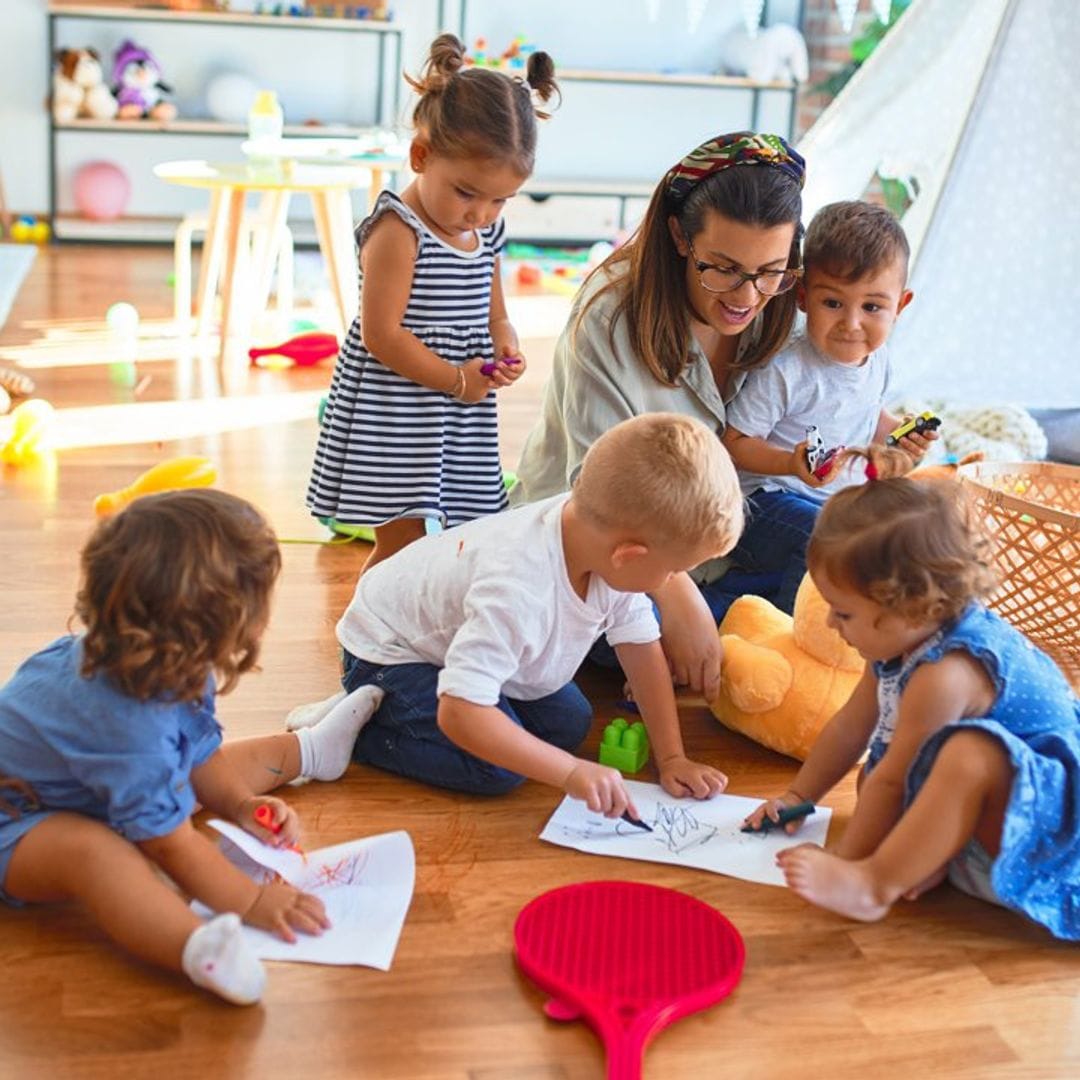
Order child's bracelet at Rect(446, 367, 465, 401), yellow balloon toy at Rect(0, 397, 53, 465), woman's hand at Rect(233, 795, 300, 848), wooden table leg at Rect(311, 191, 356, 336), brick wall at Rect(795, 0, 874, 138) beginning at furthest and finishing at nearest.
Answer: brick wall at Rect(795, 0, 874, 138)
wooden table leg at Rect(311, 191, 356, 336)
yellow balloon toy at Rect(0, 397, 53, 465)
child's bracelet at Rect(446, 367, 465, 401)
woman's hand at Rect(233, 795, 300, 848)

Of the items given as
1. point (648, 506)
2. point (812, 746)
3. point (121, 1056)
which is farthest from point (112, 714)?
point (812, 746)

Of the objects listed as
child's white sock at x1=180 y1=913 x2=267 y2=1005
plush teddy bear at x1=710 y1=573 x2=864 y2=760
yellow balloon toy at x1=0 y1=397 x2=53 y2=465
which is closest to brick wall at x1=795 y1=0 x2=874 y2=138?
yellow balloon toy at x1=0 y1=397 x2=53 y2=465

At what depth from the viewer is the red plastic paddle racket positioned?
1020 millimetres

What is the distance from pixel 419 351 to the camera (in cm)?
171

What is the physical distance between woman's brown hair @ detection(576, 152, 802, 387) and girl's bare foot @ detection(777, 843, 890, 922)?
24.1 inches

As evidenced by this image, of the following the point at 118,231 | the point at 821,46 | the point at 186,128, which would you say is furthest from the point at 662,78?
the point at 118,231

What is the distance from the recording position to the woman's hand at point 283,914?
111 cm

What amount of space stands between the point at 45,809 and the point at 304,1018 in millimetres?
240

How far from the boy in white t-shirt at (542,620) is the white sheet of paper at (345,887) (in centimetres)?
12

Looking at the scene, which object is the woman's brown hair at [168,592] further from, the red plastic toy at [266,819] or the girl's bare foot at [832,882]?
the girl's bare foot at [832,882]

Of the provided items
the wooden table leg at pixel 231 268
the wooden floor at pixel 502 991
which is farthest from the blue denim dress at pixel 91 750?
the wooden table leg at pixel 231 268

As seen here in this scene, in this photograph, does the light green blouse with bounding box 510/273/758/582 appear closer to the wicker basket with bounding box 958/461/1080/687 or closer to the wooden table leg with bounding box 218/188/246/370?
the wicker basket with bounding box 958/461/1080/687

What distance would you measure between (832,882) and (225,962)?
0.45m

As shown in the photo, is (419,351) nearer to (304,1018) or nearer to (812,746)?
(812,746)
